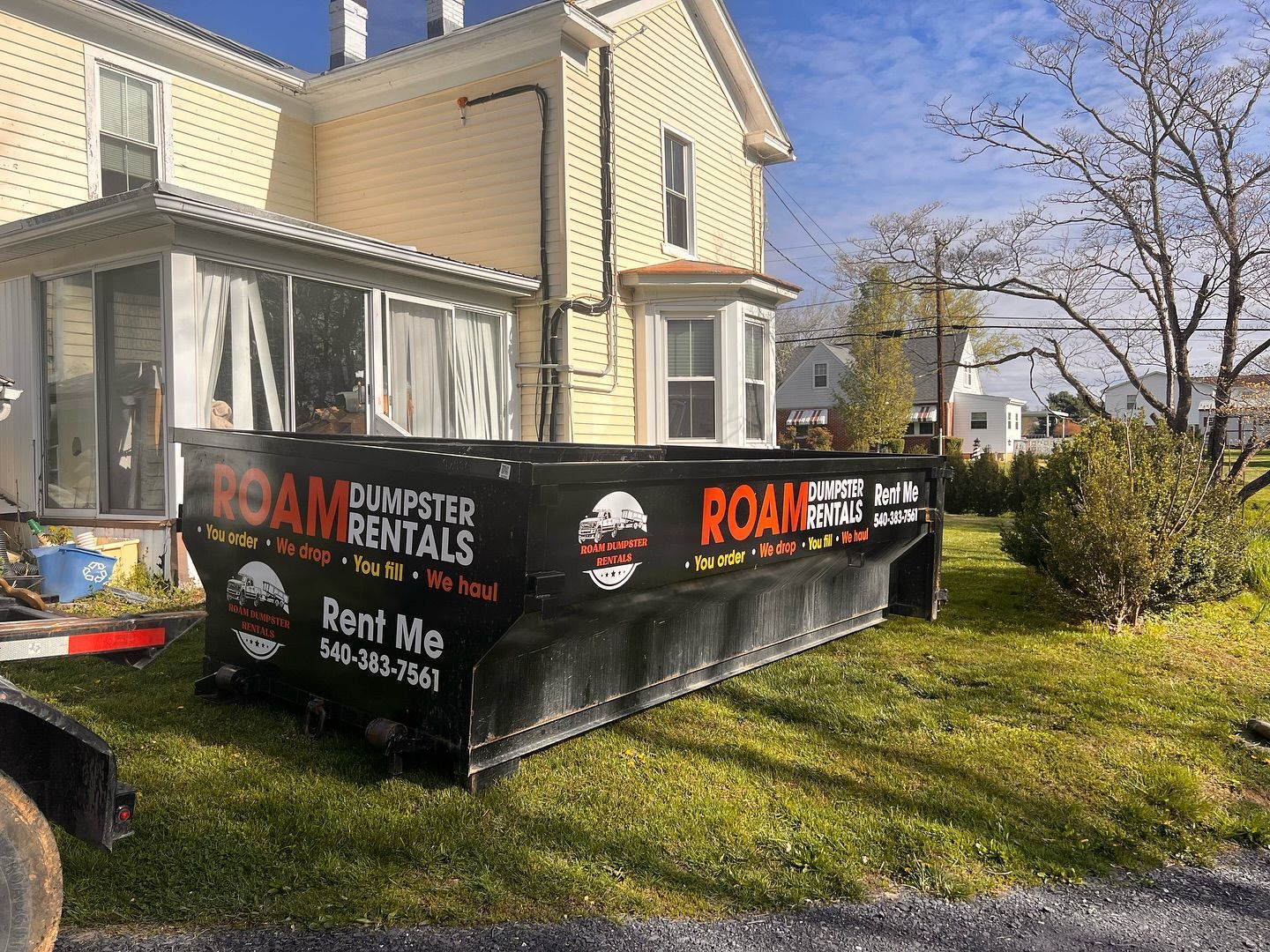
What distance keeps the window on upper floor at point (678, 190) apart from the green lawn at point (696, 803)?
30.3 ft

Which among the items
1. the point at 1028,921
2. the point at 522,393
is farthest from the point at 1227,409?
the point at 1028,921

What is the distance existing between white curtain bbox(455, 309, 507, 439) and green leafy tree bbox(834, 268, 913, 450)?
2904cm

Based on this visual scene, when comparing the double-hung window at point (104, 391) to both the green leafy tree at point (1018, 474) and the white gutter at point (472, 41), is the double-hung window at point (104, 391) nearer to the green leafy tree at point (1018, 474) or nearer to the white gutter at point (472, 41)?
the white gutter at point (472, 41)

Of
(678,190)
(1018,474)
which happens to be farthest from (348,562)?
(1018,474)

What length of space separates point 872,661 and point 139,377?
6.69m

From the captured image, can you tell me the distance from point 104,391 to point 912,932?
8.07m

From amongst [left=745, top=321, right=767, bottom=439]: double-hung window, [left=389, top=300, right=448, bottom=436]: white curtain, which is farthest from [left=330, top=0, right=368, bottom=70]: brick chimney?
[left=745, top=321, right=767, bottom=439]: double-hung window

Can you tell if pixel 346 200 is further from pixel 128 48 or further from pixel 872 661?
pixel 872 661

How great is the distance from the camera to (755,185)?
15.5 meters

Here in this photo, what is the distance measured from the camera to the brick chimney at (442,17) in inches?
537

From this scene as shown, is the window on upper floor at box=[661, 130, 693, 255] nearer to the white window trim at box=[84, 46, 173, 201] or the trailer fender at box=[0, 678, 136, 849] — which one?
the white window trim at box=[84, 46, 173, 201]

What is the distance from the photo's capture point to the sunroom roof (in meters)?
7.02

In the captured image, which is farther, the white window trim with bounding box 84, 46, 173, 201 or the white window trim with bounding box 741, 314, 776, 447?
the white window trim with bounding box 741, 314, 776, 447

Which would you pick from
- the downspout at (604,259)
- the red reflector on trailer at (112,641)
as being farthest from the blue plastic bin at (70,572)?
the downspout at (604,259)
